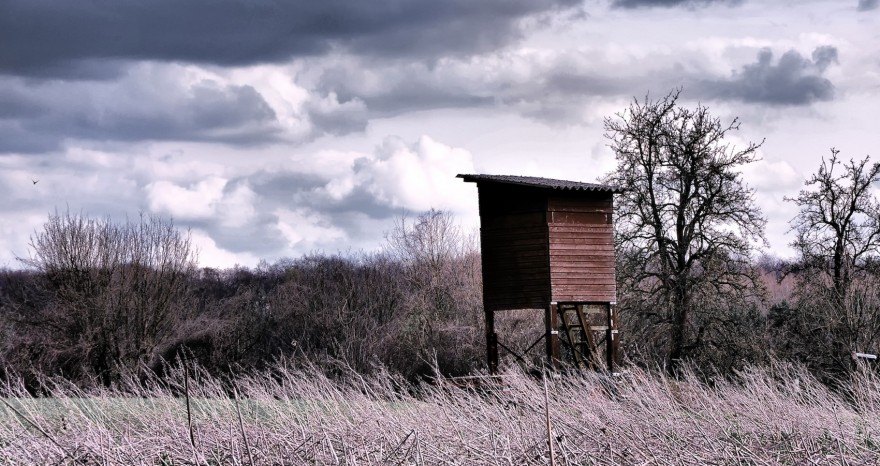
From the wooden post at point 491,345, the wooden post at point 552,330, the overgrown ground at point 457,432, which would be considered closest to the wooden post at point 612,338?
the wooden post at point 552,330

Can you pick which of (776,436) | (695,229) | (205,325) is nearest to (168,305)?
(205,325)

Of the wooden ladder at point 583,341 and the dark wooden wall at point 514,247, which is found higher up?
the dark wooden wall at point 514,247

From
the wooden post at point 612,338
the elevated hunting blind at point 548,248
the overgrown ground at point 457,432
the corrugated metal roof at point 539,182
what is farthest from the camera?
the wooden post at point 612,338

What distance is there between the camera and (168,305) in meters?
34.8

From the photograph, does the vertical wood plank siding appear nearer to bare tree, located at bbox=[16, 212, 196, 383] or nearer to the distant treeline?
the distant treeline

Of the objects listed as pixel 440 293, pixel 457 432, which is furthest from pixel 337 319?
pixel 457 432

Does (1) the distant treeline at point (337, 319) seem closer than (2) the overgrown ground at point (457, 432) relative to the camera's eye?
No

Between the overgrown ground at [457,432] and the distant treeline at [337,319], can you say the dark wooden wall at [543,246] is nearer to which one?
the distant treeline at [337,319]

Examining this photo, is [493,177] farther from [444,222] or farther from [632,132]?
[444,222]

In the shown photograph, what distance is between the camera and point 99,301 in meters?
33.2

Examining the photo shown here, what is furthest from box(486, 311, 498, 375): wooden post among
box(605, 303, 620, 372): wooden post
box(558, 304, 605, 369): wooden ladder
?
box(605, 303, 620, 372): wooden post

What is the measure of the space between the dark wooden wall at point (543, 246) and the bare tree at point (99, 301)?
13103mm

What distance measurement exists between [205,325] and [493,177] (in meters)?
16.1

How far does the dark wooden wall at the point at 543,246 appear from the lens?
24.2 metres
